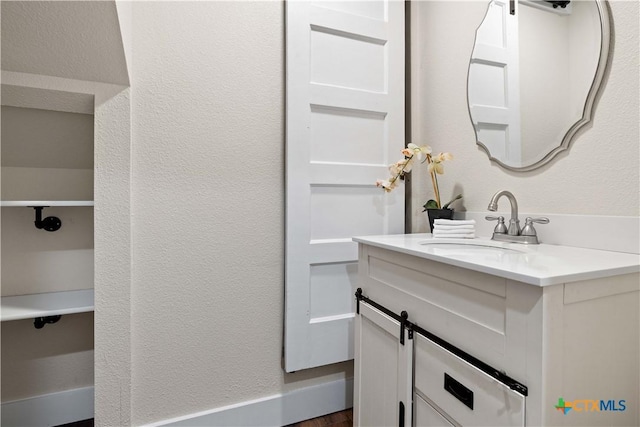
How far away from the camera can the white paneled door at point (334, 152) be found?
4.59 feet

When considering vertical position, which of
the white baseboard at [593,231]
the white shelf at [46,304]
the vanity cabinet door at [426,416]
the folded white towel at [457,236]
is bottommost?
the vanity cabinet door at [426,416]

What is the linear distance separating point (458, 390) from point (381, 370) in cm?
34

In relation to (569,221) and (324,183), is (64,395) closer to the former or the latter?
(324,183)

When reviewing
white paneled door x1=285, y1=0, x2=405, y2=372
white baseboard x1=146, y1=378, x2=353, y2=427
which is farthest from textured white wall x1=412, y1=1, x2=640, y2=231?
white baseboard x1=146, y1=378, x2=353, y2=427

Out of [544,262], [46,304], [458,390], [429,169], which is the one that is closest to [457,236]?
[429,169]

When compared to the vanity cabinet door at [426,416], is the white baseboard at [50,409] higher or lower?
Answer: lower

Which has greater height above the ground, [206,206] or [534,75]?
[534,75]

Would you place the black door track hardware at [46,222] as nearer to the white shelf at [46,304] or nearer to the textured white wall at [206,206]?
the white shelf at [46,304]

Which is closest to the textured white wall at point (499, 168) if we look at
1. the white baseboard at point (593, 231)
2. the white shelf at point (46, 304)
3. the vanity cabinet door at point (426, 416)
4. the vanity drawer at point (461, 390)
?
the white baseboard at point (593, 231)

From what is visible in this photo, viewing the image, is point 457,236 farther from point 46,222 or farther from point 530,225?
point 46,222

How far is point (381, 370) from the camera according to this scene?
105 cm

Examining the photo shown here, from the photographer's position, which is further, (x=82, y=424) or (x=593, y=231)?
(x=82, y=424)

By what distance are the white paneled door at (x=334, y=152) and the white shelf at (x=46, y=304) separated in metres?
0.80

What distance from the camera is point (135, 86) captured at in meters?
1.21
